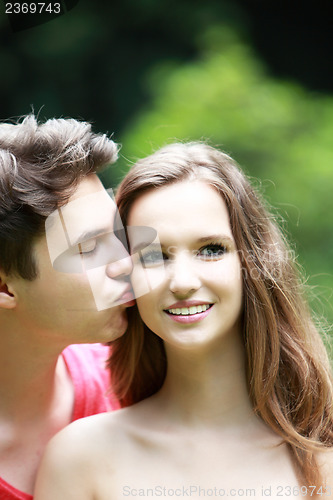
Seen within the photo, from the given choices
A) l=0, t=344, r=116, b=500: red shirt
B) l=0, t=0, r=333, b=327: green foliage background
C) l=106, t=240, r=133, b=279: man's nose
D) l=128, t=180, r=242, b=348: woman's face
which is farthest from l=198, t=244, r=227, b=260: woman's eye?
l=0, t=0, r=333, b=327: green foliage background

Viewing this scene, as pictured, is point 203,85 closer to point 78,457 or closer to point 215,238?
point 215,238

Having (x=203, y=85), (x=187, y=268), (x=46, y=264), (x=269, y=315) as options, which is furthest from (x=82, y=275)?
(x=203, y=85)

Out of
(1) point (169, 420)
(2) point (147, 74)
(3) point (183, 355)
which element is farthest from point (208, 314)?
(2) point (147, 74)

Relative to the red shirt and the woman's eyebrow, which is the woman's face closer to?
the woman's eyebrow

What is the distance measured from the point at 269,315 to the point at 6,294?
0.49 meters

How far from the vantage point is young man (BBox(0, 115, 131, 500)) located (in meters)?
1.23

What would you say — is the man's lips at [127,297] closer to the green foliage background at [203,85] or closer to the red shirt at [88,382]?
the red shirt at [88,382]

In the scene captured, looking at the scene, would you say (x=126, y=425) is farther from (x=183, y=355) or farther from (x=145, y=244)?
(x=145, y=244)

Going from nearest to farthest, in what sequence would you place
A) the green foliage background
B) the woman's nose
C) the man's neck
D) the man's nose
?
the woman's nose → the man's nose → the man's neck → the green foliage background

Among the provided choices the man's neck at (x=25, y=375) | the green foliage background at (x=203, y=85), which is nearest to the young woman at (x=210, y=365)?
the man's neck at (x=25, y=375)

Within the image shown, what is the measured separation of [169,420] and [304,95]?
4.88 feet

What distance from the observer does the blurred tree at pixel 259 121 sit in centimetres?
229

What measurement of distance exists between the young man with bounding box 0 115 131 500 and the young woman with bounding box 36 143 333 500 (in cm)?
7

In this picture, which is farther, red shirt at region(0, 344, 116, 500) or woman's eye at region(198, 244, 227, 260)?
red shirt at region(0, 344, 116, 500)
